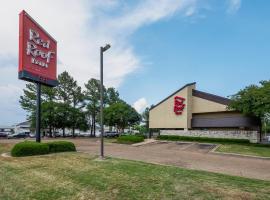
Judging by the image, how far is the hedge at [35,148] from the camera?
579 inches

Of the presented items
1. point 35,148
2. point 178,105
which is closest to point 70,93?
point 178,105

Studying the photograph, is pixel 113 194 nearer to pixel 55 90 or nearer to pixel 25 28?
pixel 25 28

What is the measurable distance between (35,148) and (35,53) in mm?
7146

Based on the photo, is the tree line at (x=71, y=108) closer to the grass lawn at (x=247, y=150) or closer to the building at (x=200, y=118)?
the building at (x=200, y=118)

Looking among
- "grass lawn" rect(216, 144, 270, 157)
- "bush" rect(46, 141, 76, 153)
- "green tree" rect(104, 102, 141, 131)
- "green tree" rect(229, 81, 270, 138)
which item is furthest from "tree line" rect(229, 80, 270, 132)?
"green tree" rect(104, 102, 141, 131)

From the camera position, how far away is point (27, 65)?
57.2ft

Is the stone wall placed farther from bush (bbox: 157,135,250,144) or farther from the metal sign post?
the metal sign post

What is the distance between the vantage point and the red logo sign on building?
37.3 meters

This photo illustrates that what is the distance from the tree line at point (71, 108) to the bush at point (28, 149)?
34768 mm

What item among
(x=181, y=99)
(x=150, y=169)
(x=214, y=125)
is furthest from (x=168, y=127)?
(x=150, y=169)

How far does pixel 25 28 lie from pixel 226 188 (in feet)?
53.0

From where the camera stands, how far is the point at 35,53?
1839 centimetres

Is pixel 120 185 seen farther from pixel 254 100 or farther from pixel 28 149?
pixel 254 100

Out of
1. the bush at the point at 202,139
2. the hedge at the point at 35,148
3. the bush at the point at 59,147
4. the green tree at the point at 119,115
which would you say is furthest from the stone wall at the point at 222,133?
the hedge at the point at 35,148
